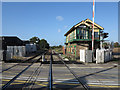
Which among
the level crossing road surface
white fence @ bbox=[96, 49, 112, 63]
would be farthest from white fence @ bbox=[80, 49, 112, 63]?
the level crossing road surface

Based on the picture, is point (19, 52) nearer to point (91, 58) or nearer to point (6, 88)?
point (91, 58)

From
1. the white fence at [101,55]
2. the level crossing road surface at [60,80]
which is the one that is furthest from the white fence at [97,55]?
the level crossing road surface at [60,80]

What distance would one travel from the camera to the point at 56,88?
20.0 feet

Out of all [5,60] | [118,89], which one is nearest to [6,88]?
[118,89]

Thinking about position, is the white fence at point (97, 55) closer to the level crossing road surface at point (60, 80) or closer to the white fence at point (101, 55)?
the white fence at point (101, 55)

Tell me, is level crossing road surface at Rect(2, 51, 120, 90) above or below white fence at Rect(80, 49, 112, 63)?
below

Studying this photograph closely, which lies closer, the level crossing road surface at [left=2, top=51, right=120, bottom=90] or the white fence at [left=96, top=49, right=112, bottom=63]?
the level crossing road surface at [left=2, top=51, right=120, bottom=90]

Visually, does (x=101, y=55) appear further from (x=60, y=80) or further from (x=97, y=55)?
(x=60, y=80)

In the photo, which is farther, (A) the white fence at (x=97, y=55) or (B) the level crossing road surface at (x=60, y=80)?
(A) the white fence at (x=97, y=55)

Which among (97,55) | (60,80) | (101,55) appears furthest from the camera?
(101,55)

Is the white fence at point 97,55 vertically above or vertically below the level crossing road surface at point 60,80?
above

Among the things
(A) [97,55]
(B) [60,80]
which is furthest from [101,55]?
(B) [60,80]

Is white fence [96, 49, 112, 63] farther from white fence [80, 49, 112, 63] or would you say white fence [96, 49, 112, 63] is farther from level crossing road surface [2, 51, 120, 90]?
level crossing road surface [2, 51, 120, 90]

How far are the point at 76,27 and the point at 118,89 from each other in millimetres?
18860
